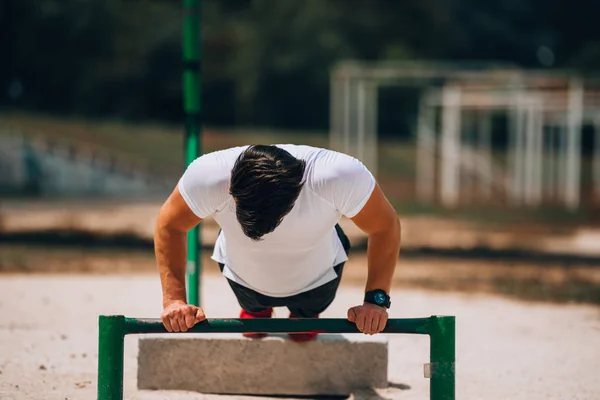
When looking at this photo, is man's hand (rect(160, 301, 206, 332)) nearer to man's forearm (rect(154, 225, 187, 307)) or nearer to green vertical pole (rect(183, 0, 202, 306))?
man's forearm (rect(154, 225, 187, 307))

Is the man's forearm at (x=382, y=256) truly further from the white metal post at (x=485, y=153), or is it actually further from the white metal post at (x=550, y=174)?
the white metal post at (x=550, y=174)

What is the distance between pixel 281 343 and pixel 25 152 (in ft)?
85.6

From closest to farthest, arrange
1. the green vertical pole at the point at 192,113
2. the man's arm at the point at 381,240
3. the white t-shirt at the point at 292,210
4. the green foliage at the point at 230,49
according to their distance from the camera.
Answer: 1. the white t-shirt at the point at 292,210
2. the man's arm at the point at 381,240
3. the green vertical pole at the point at 192,113
4. the green foliage at the point at 230,49

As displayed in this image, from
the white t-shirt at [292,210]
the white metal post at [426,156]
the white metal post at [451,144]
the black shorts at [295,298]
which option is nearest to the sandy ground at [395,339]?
the black shorts at [295,298]

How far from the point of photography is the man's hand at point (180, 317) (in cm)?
322

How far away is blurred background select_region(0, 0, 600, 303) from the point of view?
13.3 m

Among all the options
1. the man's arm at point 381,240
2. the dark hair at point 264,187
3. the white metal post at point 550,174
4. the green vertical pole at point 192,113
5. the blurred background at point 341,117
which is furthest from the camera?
the white metal post at point 550,174

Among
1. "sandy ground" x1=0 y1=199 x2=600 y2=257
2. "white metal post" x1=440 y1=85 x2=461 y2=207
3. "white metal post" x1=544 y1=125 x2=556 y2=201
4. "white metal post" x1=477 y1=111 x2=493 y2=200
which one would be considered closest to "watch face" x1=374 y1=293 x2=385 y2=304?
"sandy ground" x1=0 y1=199 x2=600 y2=257

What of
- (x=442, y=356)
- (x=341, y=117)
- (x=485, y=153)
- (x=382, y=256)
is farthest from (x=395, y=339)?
(x=341, y=117)

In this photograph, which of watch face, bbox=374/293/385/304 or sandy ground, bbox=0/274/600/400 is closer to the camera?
watch face, bbox=374/293/385/304

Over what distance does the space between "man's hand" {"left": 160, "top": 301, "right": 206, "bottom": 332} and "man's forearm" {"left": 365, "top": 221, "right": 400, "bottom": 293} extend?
0.66 metres

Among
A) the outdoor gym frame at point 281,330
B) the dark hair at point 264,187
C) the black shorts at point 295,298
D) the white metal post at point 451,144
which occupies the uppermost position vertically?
the white metal post at point 451,144

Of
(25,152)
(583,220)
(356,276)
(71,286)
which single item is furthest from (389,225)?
(25,152)

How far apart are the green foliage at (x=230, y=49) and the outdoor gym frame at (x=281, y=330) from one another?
35.6 meters
